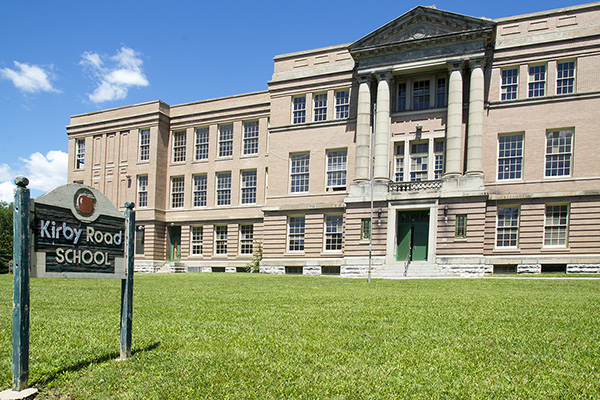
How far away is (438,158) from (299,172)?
9846 millimetres

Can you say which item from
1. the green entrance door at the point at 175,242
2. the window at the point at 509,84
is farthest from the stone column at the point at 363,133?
the green entrance door at the point at 175,242

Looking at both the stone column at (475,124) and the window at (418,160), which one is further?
the window at (418,160)

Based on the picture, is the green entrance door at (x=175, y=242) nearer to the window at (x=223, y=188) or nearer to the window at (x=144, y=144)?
the window at (x=223, y=188)

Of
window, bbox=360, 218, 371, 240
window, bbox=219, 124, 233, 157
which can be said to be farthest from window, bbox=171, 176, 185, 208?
window, bbox=360, 218, 371, 240

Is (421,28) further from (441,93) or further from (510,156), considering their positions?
(510,156)

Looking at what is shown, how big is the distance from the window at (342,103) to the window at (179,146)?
15.5 m

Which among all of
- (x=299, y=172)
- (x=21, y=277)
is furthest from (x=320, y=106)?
(x=21, y=277)

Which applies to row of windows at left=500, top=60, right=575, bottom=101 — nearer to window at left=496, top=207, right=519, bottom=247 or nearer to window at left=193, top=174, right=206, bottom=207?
window at left=496, top=207, right=519, bottom=247

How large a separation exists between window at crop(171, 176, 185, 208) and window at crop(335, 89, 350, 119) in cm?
1614

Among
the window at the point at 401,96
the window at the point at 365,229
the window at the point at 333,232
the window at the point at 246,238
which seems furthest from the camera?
the window at the point at 246,238

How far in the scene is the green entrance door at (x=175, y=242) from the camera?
42.3 metres

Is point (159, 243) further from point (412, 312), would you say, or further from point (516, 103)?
point (412, 312)

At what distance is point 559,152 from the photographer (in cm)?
2806

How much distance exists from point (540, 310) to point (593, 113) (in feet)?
72.2
